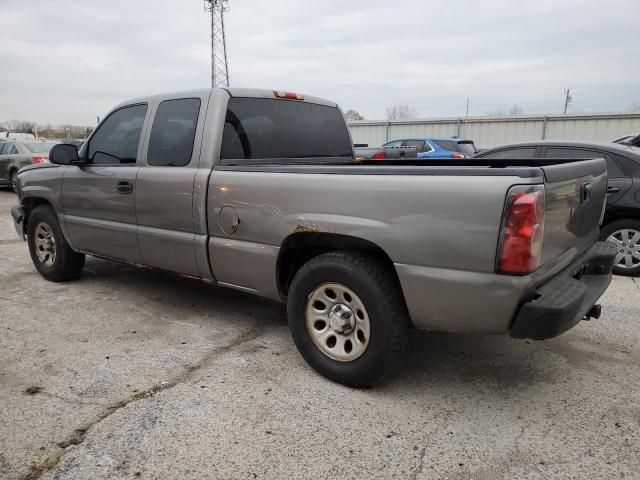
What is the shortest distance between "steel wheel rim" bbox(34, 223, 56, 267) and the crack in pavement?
2651 millimetres

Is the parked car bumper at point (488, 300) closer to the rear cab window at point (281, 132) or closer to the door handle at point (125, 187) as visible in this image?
the rear cab window at point (281, 132)

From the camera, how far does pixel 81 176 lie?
448cm

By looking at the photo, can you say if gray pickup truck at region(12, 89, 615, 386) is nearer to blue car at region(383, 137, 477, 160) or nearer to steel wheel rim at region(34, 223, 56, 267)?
steel wheel rim at region(34, 223, 56, 267)

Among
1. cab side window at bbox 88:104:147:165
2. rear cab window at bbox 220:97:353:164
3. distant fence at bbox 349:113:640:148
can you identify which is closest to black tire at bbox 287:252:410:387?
rear cab window at bbox 220:97:353:164

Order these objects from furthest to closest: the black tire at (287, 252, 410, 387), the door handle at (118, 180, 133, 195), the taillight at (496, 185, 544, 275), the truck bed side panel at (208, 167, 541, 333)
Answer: the door handle at (118, 180, 133, 195) < the black tire at (287, 252, 410, 387) < the truck bed side panel at (208, 167, 541, 333) < the taillight at (496, 185, 544, 275)

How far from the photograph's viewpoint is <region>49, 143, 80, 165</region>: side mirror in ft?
14.3

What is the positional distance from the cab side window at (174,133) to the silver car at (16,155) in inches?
447

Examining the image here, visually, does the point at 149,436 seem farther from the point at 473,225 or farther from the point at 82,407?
the point at 473,225

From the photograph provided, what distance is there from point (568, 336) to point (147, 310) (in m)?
3.59

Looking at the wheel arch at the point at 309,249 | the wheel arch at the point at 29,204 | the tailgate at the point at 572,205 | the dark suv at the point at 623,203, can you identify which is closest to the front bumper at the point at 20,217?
the wheel arch at the point at 29,204

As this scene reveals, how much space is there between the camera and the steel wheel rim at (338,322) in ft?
9.41

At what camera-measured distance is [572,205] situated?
2705mm

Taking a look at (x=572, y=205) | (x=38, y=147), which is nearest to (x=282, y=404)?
(x=572, y=205)

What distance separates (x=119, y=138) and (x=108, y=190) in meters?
0.49
